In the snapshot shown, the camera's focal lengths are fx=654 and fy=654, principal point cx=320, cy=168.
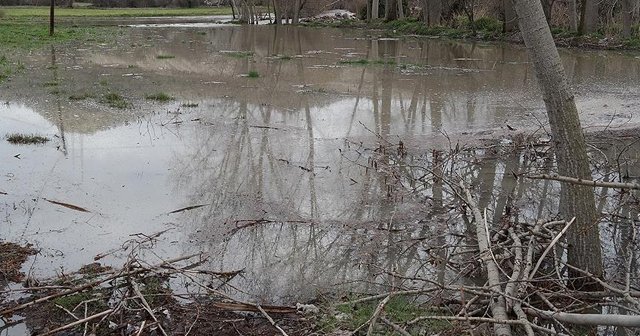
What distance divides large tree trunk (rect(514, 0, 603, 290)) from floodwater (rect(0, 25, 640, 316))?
1.22 metres

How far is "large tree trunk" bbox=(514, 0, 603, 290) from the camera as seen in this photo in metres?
4.78

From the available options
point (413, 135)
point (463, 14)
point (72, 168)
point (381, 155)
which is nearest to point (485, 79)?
point (413, 135)

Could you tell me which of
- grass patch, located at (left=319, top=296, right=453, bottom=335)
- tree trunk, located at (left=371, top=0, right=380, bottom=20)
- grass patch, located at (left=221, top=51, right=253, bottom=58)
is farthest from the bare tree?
grass patch, located at (left=319, top=296, right=453, bottom=335)

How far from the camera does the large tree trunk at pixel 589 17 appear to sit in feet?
87.7

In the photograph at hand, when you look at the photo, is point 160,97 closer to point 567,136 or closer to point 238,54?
point 238,54

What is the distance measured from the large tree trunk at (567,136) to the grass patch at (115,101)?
887cm

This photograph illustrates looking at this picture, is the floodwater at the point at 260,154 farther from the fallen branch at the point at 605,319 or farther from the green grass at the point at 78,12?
the green grass at the point at 78,12

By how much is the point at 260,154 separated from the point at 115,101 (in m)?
4.78

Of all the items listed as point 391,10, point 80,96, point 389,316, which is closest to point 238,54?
point 80,96

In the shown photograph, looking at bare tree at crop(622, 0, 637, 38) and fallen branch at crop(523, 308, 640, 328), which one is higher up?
bare tree at crop(622, 0, 637, 38)

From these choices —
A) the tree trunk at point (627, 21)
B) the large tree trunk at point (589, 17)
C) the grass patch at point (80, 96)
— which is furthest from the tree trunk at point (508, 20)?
the grass patch at point (80, 96)

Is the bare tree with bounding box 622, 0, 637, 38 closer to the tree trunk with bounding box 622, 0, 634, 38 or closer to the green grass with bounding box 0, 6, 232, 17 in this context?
the tree trunk with bounding box 622, 0, 634, 38

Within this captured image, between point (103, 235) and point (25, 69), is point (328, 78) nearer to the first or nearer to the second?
point (25, 69)

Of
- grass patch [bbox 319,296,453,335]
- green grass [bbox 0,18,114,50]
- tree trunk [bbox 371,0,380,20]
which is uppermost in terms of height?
tree trunk [bbox 371,0,380,20]
